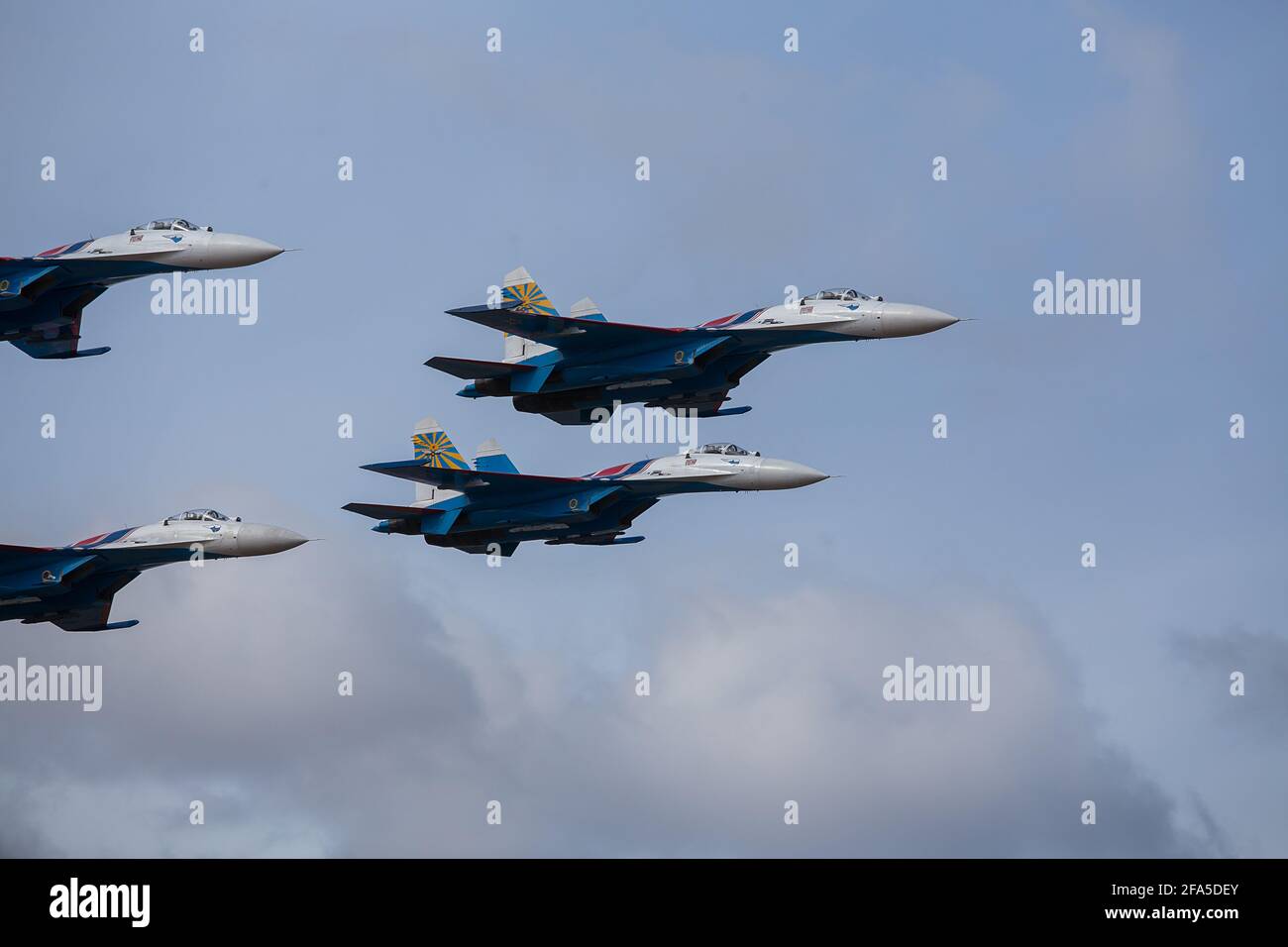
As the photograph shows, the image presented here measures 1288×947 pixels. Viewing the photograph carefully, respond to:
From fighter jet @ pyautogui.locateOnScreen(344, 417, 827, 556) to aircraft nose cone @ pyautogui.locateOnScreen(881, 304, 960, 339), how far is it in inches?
231

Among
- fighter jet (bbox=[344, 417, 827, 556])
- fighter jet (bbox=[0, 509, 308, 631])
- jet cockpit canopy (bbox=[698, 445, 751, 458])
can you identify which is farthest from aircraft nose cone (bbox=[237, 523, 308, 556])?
jet cockpit canopy (bbox=[698, 445, 751, 458])

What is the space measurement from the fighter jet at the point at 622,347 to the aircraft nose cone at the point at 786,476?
5.17 meters

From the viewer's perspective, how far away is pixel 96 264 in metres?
88.1

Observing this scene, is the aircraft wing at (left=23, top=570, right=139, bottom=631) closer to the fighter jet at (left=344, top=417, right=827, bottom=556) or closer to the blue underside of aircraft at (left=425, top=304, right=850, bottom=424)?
the fighter jet at (left=344, top=417, right=827, bottom=556)

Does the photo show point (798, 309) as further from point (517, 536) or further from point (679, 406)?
point (517, 536)

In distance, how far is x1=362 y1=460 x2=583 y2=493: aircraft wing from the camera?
292 ft

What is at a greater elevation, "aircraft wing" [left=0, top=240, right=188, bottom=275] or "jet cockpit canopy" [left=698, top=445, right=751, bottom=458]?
"aircraft wing" [left=0, top=240, right=188, bottom=275]

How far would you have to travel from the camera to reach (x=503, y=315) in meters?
90.5

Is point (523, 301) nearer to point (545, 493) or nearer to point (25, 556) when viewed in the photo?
point (545, 493)

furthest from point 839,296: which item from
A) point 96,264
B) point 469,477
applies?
point 96,264

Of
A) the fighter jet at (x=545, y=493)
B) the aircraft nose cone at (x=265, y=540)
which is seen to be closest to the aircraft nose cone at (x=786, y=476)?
the fighter jet at (x=545, y=493)
